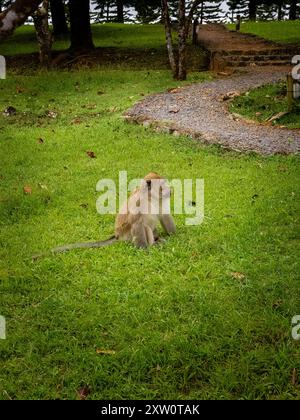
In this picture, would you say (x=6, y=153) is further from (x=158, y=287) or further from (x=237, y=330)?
(x=237, y=330)

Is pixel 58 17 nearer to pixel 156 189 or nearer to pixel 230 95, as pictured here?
pixel 230 95

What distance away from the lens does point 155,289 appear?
215 inches

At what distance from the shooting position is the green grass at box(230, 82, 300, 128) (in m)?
12.7

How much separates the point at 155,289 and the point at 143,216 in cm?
110

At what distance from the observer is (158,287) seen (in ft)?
18.0

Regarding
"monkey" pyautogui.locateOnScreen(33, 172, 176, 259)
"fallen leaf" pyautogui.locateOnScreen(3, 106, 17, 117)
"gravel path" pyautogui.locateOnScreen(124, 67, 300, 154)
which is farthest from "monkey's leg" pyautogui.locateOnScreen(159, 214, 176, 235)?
"fallen leaf" pyautogui.locateOnScreen(3, 106, 17, 117)

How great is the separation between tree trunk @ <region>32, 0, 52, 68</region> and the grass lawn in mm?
10295

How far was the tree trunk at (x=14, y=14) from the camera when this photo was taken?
477 centimetres

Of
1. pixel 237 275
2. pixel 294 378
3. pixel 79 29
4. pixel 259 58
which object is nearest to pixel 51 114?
pixel 237 275

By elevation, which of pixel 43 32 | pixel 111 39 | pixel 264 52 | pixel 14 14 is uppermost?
pixel 14 14

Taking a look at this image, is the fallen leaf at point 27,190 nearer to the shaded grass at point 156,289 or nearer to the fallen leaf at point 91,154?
the shaded grass at point 156,289

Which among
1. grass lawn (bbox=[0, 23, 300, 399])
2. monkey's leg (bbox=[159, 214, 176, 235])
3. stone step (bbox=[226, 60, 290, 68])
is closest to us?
grass lawn (bbox=[0, 23, 300, 399])

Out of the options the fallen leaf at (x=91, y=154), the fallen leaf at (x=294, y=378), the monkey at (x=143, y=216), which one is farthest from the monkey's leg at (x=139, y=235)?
the fallen leaf at (x=91, y=154)

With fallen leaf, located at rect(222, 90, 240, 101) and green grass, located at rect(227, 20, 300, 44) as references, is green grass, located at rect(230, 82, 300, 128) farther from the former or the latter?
green grass, located at rect(227, 20, 300, 44)
